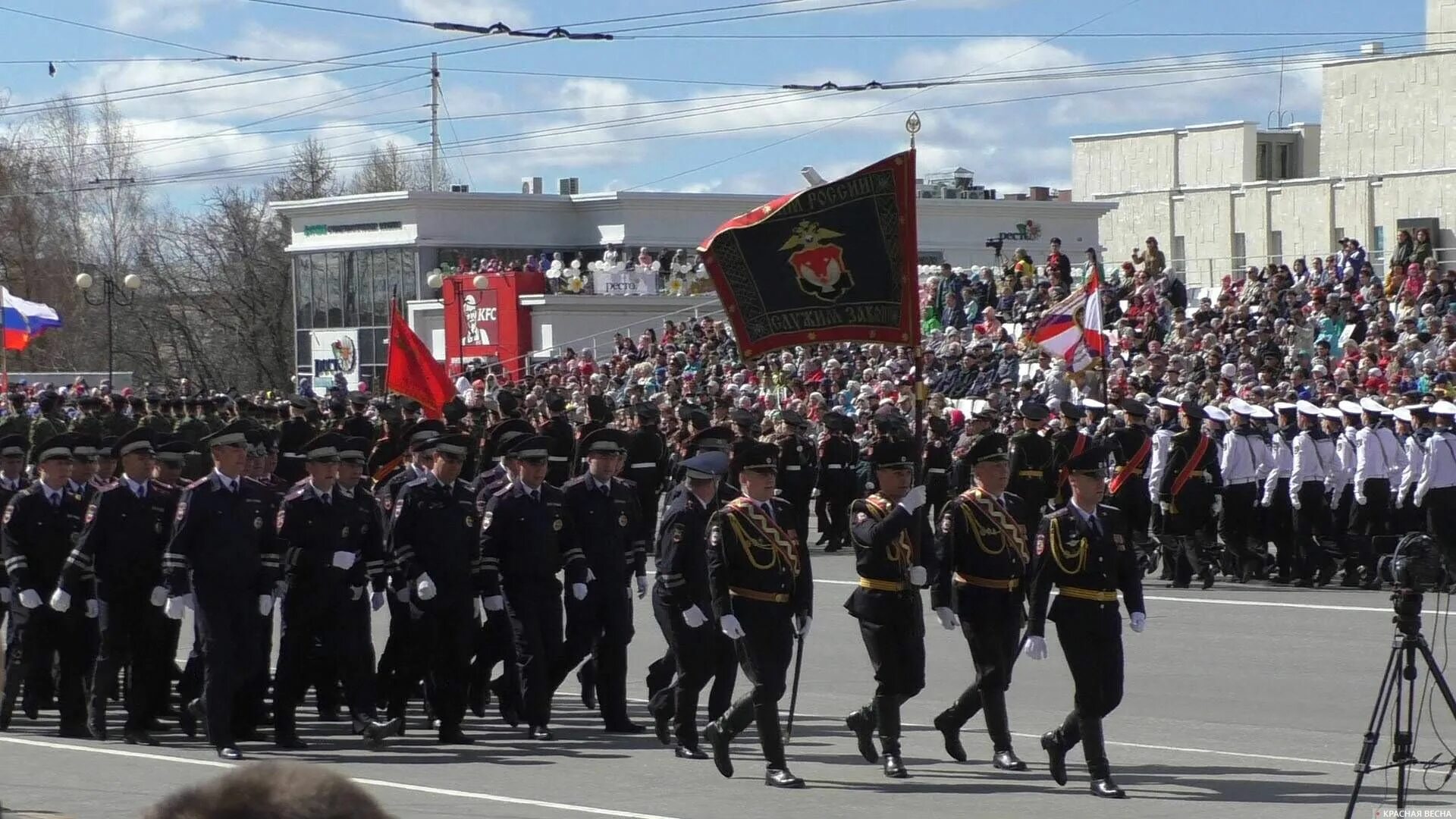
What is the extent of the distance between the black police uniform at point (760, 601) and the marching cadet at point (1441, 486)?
34.3ft

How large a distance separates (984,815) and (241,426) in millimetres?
5743

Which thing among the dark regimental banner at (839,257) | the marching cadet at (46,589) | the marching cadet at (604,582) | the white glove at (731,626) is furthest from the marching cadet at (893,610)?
the marching cadet at (46,589)

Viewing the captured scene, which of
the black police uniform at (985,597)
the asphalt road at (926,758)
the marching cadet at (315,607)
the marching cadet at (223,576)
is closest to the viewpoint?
the asphalt road at (926,758)

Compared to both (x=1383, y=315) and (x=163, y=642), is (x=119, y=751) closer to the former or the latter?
(x=163, y=642)

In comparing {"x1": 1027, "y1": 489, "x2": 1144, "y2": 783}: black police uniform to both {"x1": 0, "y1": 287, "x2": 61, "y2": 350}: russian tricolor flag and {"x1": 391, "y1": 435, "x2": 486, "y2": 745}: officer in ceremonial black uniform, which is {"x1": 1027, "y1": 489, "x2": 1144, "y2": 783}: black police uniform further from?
{"x1": 0, "y1": 287, "x2": 61, "y2": 350}: russian tricolor flag

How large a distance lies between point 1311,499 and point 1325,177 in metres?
40.7

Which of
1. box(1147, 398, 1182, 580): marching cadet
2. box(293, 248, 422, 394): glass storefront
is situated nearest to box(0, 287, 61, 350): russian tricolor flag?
box(293, 248, 422, 394): glass storefront

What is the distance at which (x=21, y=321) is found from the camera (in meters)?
40.7

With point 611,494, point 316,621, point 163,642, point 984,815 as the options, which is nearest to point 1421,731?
point 984,815

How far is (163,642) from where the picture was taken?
11.5m

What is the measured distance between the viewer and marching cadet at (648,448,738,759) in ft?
34.6

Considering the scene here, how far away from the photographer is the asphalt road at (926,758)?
917 cm

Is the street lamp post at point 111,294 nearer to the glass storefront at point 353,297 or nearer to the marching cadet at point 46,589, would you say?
the glass storefront at point 353,297

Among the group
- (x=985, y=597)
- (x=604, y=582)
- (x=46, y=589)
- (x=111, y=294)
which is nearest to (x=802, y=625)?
(x=985, y=597)
